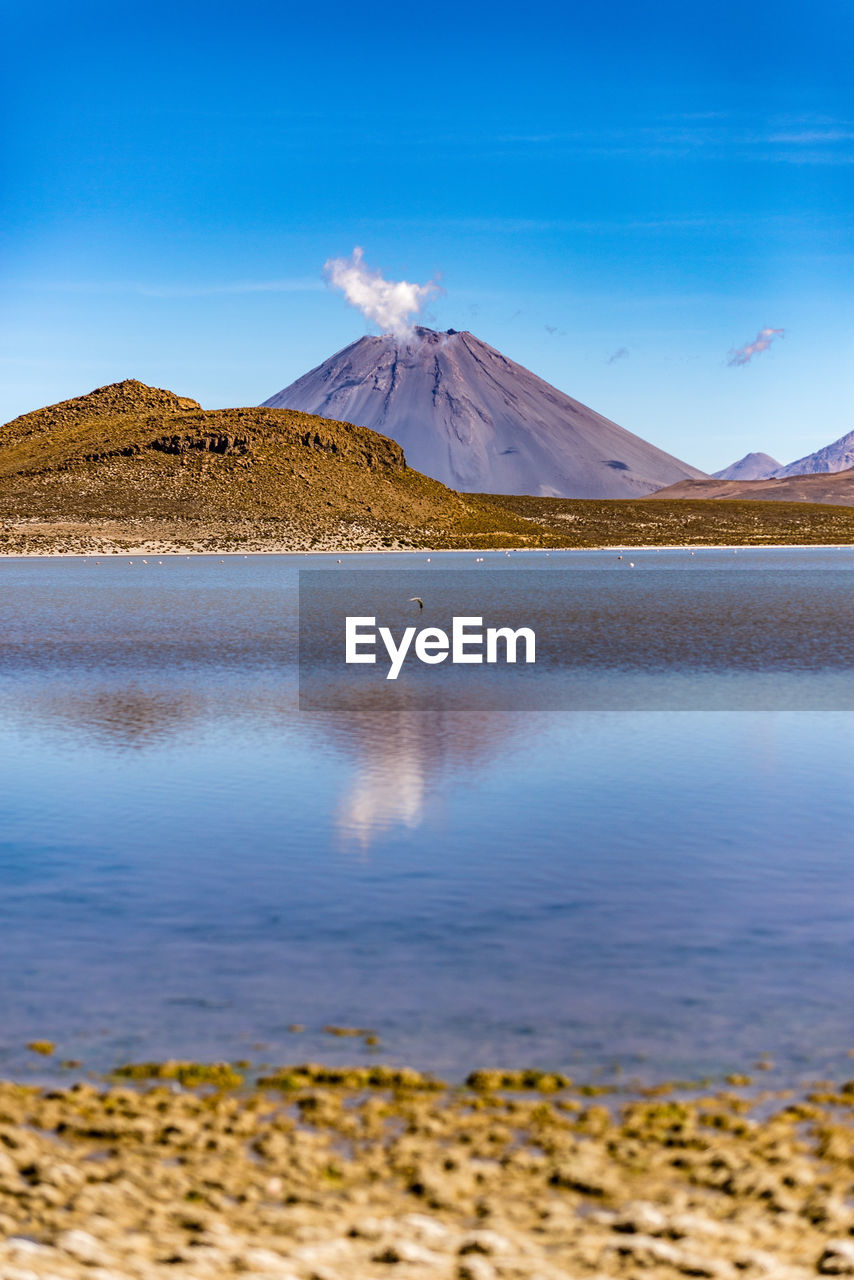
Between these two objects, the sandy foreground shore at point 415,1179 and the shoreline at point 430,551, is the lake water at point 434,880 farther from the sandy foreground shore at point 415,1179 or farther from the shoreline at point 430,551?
the shoreline at point 430,551

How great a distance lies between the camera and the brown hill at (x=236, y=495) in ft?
488

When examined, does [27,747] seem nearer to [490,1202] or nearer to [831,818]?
[831,818]

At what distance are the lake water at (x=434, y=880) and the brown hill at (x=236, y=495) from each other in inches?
4828

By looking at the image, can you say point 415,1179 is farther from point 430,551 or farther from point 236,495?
point 236,495

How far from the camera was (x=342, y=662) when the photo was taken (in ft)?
118

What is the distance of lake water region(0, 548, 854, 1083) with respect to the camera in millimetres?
9102

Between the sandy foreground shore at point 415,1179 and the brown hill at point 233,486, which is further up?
the brown hill at point 233,486

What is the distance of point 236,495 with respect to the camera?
158750 millimetres

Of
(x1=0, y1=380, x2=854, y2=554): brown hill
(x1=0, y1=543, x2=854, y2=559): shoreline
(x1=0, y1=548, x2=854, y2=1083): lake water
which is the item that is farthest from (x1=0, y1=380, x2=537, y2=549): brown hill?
(x1=0, y1=548, x2=854, y2=1083): lake water

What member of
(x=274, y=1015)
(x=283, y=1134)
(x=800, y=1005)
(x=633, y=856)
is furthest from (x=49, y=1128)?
(x=633, y=856)

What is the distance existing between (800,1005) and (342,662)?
2706 cm

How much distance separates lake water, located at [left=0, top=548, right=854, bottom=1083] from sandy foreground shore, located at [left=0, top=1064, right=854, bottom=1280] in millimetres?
559

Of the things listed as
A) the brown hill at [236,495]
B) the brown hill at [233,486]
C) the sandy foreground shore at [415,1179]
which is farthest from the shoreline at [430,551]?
the sandy foreground shore at [415,1179]

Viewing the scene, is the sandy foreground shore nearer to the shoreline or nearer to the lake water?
the lake water
